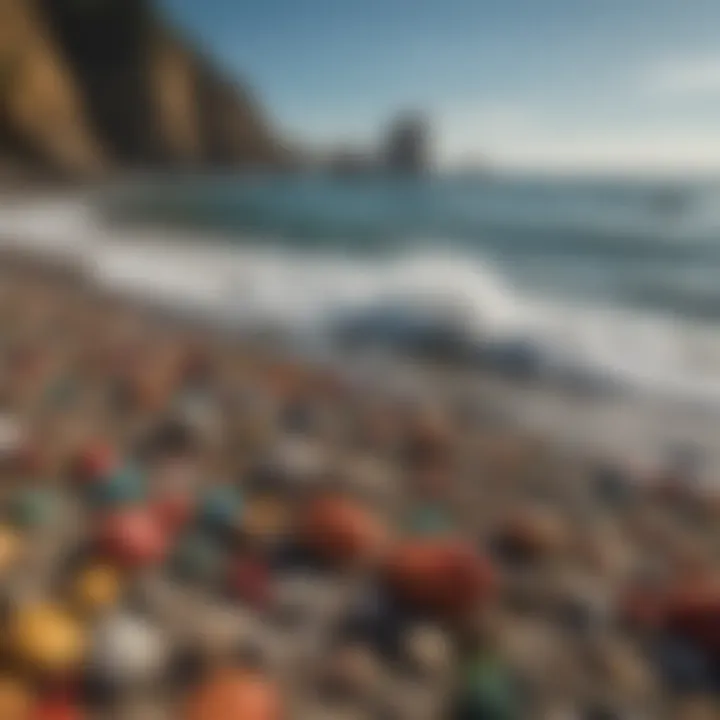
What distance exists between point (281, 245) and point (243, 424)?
18.6ft

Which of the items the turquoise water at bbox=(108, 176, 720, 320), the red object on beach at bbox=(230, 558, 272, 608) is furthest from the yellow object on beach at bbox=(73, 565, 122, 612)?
the turquoise water at bbox=(108, 176, 720, 320)

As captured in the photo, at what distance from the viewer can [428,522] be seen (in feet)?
4.73

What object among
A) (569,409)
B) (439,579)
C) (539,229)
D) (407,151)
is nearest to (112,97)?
(407,151)

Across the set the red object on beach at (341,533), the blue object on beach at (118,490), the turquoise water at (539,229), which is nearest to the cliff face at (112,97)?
the turquoise water at (539,229)

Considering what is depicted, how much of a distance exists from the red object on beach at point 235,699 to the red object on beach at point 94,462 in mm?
673

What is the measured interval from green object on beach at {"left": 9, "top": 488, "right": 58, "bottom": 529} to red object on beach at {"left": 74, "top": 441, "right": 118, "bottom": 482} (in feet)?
0.41

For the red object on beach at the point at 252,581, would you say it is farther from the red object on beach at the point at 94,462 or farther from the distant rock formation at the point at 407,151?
the distant rock formation at the point at 407,151

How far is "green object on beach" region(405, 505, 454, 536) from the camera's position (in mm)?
1408

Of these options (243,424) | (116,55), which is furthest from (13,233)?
(116,55)

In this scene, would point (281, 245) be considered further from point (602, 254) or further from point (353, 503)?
point (353, 503)

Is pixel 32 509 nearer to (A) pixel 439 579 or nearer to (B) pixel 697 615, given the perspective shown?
(A) pixel 439 579

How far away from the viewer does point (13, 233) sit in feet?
22.4

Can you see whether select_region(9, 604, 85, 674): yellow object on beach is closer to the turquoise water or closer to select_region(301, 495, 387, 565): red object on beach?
select_region(301, 495, 387, 565): red object on beach

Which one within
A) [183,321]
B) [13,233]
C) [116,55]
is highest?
→ [116,55]
